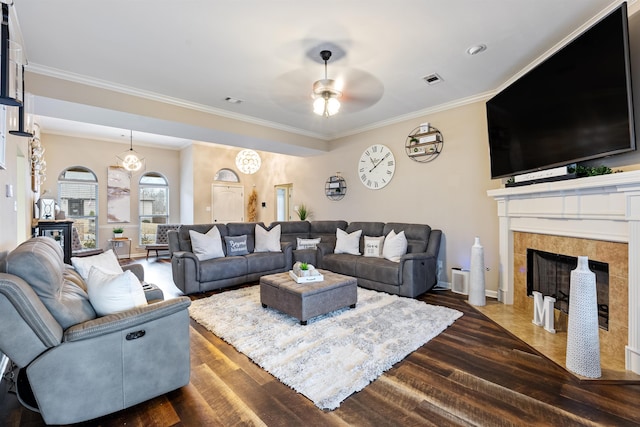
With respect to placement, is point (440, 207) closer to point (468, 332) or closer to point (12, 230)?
point (468, 332)

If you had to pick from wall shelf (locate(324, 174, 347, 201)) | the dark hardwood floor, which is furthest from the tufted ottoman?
wall shelf (locate(324, 174, 347, 201))

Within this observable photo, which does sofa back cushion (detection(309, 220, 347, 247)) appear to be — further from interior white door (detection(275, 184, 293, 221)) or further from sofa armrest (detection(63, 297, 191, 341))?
sofa armrest (detection(63, 297, 191, 341))

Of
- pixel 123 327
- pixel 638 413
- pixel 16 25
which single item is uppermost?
pixel 16 25

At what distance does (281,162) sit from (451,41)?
553 cm

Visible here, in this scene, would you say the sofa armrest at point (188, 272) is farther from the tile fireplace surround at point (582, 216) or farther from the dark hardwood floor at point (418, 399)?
the tile fireplace surround at point (582, 216)

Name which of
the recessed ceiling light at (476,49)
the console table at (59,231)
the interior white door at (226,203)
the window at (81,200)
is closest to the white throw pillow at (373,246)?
the recessed ceiling light at (476,49)

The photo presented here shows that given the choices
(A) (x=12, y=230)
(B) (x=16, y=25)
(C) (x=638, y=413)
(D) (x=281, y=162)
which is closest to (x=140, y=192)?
(D) (x=281, y=162)

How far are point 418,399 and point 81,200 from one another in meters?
8.90

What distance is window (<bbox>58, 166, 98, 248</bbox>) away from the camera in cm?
722

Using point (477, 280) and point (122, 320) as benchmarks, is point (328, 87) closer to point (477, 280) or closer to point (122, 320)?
point (122, 320)

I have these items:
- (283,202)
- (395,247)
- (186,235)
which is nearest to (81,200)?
(186,235)

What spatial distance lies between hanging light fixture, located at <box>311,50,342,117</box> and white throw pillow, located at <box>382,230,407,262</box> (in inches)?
86.8

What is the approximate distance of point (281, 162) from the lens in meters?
7.79

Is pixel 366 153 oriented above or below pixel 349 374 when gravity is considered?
above
